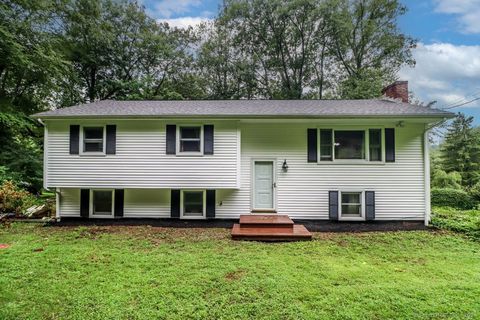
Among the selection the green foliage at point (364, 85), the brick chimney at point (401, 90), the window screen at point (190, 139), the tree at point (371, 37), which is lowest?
the window screen at point (190, 139)

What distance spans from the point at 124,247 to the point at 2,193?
5654mm

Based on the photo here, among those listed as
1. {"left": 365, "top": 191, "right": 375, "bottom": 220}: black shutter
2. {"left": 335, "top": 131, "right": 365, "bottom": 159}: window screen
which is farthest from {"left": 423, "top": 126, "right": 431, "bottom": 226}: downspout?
{"left": 335, "top": 131, "right": 365, "bottom": 159}: window screen

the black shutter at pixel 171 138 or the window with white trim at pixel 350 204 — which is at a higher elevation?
the black shutter at pixel 171 138

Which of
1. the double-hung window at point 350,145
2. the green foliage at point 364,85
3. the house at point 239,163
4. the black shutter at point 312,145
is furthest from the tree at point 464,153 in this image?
the black shutter at point 312,145

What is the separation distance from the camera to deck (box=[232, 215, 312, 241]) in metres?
5.96

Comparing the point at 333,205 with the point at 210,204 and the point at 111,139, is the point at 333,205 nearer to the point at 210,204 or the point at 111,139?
the point at 210,204

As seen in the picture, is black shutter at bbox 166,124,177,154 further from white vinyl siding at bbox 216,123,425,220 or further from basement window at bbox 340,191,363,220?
basement window at bbox 340,191,363,220

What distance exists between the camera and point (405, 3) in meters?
18.4

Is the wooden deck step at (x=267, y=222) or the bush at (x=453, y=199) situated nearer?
the wooden deck step at (x=267, y=222)

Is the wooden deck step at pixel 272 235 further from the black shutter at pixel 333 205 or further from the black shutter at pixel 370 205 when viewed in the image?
the black shutter at pixel 370 205

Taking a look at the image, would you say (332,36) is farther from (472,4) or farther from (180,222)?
(180,222)

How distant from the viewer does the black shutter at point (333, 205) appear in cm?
746

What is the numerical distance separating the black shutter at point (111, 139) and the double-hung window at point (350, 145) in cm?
641

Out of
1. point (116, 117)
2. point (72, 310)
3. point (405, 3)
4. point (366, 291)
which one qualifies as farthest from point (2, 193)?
point (405, 3)
